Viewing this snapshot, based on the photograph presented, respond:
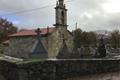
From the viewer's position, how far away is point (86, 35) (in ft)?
254

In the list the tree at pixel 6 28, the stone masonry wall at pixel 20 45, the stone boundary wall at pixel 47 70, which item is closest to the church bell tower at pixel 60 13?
the stone masonry wall at pixel 20 45

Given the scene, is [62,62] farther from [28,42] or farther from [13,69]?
[28,42]

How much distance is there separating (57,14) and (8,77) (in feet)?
110

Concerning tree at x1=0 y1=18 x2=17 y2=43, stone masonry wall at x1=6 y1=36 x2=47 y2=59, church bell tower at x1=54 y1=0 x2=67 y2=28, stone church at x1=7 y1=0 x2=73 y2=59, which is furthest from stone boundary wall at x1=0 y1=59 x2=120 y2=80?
tree at x1=0 y1=18 x2=17 y2=43

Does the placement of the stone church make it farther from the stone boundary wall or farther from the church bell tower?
the stone boundary wall

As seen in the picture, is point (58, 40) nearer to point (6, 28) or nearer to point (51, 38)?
point (51, 38)

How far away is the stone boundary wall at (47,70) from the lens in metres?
14.2

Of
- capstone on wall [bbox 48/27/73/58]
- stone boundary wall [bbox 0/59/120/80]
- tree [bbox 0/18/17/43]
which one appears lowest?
stone boundary wall [bbox 0/59/120/80]

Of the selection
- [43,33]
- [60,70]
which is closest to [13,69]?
[60,70]

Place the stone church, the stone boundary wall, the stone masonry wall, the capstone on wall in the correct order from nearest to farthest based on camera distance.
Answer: the stone boundary wall
the stone masonry wall
the stone church
the capstone on wall

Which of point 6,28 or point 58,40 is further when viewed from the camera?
point 6,28

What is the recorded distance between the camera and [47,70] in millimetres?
14945

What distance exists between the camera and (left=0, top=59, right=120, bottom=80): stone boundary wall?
558 inches

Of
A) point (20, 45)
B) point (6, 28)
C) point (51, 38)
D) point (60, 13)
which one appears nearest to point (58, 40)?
point (51, 38)
